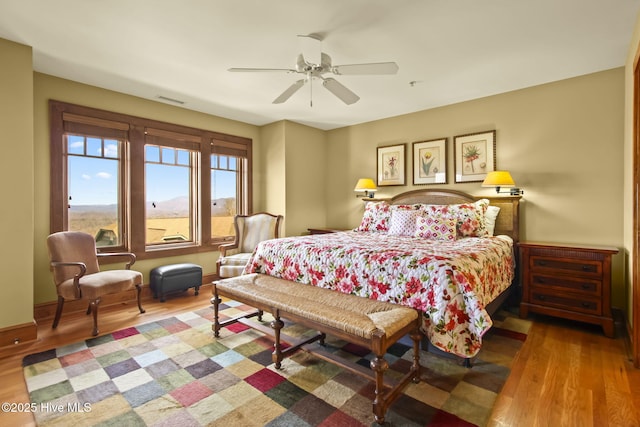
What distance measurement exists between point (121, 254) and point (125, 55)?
86.1 inches

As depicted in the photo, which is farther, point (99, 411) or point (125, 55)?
point (125, 55)

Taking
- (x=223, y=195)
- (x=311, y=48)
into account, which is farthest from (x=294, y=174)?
(x=311, y=48)

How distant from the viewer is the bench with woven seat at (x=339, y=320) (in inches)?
72.6

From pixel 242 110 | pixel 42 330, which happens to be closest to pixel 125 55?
pixel 242 110

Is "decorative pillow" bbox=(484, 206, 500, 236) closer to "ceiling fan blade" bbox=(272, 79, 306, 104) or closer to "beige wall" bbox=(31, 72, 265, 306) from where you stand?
→ "ceiling fan blade" bbox=(272, 79, 306, 104)

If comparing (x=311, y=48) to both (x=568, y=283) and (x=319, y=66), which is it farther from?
(x=568, y=283)

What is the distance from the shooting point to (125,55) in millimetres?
3021

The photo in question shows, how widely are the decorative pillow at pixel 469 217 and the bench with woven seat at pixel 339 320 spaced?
6.10ft

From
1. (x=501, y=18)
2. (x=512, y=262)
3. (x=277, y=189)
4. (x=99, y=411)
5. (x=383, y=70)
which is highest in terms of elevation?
(x=501, y=18)

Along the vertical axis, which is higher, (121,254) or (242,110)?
(242,110)

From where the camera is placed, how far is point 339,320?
204 cm

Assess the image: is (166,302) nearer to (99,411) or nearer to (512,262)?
(99,411)

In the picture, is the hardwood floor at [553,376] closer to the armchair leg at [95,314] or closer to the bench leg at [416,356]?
the armchair leg at [95,314]

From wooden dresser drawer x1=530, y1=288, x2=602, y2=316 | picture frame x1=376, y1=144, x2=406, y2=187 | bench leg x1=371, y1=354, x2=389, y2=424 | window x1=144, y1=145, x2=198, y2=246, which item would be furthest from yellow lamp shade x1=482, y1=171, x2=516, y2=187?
window x1=144, y1=145, x2=198, y2=246
